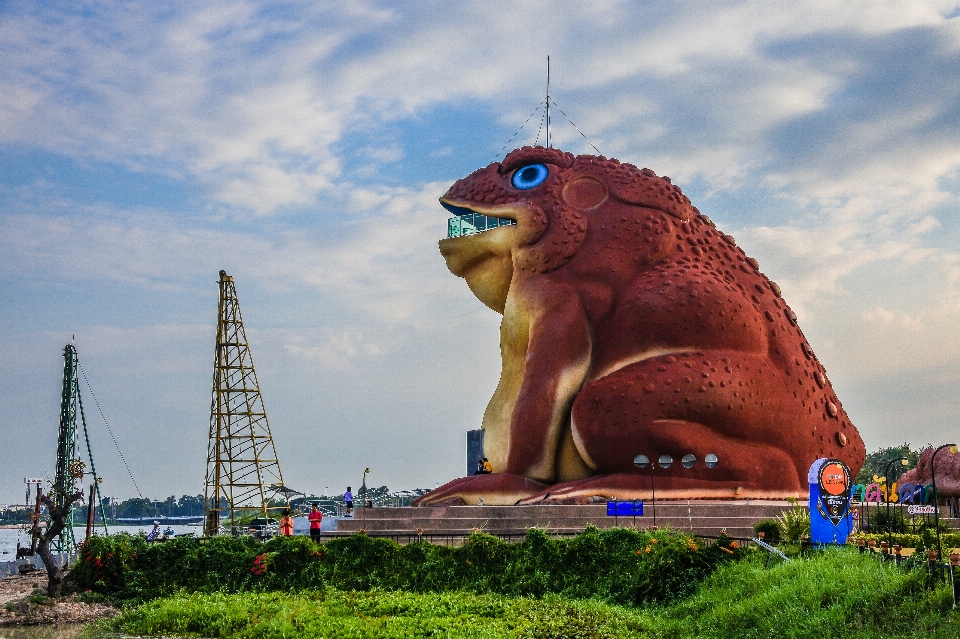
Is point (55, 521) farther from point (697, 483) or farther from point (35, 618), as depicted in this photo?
point (697, 483)

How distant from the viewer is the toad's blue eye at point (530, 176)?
25750mm

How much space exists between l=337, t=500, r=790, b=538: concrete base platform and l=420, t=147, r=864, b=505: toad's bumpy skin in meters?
0.61

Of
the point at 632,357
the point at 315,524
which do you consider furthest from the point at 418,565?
the point at 632,357

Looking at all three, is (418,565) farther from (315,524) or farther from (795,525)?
(795,525)

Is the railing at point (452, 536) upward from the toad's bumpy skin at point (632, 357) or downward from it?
downward

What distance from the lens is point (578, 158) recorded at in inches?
1024

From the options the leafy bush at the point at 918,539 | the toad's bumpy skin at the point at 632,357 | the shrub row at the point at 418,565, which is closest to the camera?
Result: the shrub row at the point at 418,565

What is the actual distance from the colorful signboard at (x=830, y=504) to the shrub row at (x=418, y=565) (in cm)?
135

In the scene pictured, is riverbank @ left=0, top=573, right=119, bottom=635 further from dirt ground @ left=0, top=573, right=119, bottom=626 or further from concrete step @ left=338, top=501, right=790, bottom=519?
concrete step @ left=338, top=501, right=790, bottom=519

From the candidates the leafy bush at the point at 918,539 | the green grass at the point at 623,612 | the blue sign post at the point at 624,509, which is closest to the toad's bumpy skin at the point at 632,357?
the blue sign post at the point at 624,509

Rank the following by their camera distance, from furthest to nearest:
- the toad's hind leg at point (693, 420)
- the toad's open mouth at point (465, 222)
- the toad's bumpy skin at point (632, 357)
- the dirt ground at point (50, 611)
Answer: the toad's open mouth at point (465, 222) → the toad's bumpy skin at point (632, 357) → the toad's hind leg at point (693, 420) → the dirt ground at point (50, 611)

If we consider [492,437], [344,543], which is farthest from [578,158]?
[344,543]

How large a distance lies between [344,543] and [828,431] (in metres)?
11.8

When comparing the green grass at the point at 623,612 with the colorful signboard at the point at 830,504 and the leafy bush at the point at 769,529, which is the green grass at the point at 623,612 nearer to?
the colorful signboard at the point at 830,504
